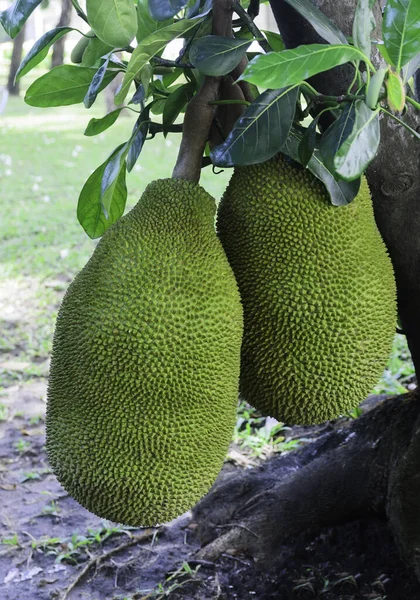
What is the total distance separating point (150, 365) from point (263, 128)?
338 millimetres

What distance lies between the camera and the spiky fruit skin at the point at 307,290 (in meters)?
0.97

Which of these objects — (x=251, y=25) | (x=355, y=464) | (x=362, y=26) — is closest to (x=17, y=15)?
(x=251, y=25)

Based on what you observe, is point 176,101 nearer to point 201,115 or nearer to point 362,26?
point 201,115

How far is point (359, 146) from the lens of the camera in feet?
2.76

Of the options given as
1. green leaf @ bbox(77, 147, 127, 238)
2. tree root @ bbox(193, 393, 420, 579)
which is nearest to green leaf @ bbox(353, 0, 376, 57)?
green leaf @ bbox(77, 147, 127, 238)

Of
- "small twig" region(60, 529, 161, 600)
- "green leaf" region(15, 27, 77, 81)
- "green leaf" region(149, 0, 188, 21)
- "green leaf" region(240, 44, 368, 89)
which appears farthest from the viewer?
"small twig" region(60, 529, 161, 600)

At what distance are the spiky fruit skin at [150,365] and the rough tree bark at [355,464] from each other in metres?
0.31

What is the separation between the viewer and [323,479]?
1612 millimetres

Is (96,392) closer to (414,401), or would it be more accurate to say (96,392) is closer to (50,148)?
(414,401)

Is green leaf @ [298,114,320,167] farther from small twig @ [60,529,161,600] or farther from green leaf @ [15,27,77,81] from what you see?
small twig @ [60,529,161,600]

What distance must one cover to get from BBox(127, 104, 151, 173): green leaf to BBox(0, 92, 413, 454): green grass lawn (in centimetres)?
132

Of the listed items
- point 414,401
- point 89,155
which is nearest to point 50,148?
point 89,155

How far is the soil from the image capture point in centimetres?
147

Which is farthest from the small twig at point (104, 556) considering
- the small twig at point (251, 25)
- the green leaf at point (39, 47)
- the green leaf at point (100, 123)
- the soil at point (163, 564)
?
the small twig at point (251, 25)
